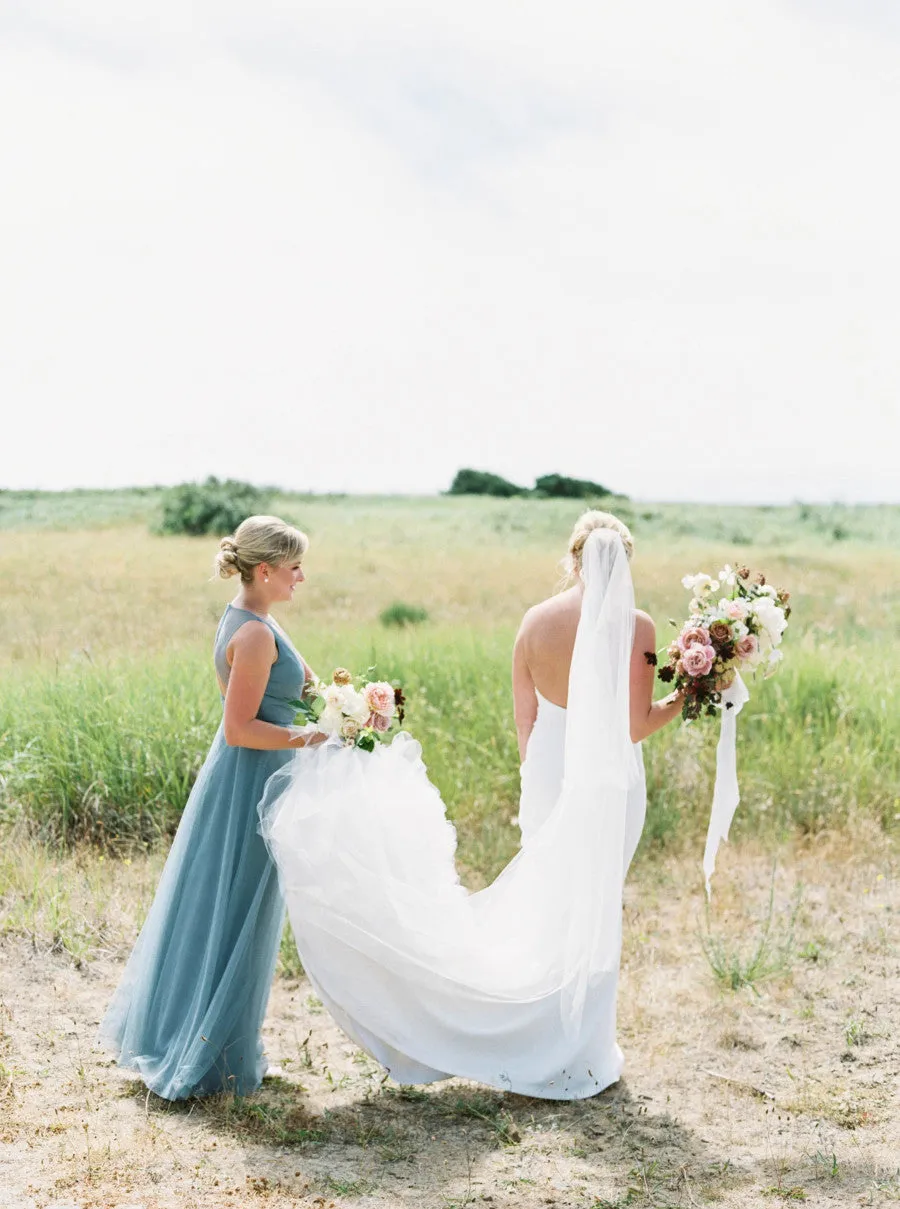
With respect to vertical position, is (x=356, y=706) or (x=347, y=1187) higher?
(x=356, y=706)

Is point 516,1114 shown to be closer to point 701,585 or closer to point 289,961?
point 289,961

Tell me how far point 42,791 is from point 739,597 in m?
5.80

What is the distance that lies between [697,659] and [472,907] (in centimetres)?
143

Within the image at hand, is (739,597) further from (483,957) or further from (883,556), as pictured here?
(883,556)

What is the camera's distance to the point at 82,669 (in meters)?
10.7

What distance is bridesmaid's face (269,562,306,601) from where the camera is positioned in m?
4.92

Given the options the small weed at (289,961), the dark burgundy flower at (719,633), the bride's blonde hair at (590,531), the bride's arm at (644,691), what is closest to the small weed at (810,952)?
the bride's arm at (644,691)

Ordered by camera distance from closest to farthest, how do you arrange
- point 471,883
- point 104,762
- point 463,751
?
point 471,883 < point 104,762 < point 463,751

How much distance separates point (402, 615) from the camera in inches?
613

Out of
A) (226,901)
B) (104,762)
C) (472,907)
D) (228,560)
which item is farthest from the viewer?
(104,762)

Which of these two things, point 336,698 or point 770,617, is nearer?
point 336,698

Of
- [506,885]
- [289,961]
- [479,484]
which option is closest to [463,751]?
[289,961]

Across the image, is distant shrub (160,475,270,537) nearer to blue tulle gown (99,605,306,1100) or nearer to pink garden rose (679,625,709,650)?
blue tulle gown (99,605,306,1100)

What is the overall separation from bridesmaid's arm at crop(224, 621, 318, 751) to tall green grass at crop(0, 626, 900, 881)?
387cm
